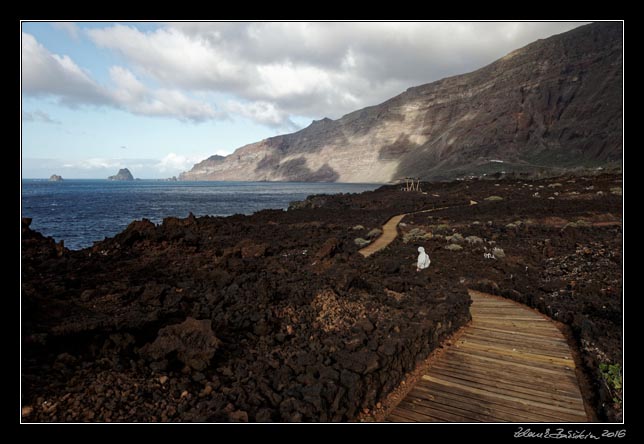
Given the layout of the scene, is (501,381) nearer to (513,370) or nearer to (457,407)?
(513,370)

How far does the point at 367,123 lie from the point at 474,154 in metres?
82.7

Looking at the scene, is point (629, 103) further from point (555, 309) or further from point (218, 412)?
point (218, 412)

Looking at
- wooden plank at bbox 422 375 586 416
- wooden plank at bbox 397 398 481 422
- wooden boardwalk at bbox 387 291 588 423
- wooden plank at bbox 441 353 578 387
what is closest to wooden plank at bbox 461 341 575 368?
wooden boardwalk at bbox 387 291 588 423

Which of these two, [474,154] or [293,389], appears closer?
[293,389]

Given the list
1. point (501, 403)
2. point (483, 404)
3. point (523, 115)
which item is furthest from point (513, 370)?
point (523, 115)

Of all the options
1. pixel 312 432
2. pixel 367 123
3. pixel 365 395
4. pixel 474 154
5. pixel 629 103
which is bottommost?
pixel 365 395

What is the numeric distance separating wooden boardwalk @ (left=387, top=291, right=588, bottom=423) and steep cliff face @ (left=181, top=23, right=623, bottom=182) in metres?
88.4

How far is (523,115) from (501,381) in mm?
115464

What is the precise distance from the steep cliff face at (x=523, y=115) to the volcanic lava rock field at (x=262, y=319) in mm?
84226

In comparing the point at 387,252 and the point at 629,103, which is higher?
the point at 629,103

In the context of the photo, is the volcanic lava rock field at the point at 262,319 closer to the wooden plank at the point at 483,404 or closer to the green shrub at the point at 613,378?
the green shrub at the point at 613,378

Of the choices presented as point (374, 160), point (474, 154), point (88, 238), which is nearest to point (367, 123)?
point (374, 160)

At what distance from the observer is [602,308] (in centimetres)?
794

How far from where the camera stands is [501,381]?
5.36 m
